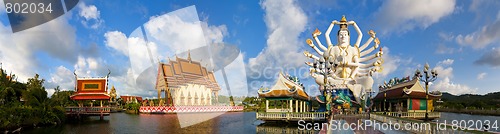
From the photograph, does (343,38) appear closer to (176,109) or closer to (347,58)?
(347,58)

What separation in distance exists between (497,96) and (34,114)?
93050mm

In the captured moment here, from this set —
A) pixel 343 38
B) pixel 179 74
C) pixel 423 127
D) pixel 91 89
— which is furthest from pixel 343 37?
pixel 179 74

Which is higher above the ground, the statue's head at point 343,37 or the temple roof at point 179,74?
the statue's head at point 343,37

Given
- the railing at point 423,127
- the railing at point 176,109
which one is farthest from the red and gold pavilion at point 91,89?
the railing at point 423,127

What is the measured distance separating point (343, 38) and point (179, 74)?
94.1 feet

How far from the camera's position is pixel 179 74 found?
174 ft

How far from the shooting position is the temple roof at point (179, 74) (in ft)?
171

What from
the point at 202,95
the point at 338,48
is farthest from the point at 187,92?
the point at 338,48

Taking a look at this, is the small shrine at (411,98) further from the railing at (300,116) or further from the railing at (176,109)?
the railing at (176,109)

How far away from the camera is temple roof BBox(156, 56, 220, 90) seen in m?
52.1

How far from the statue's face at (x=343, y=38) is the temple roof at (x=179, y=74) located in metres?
27.3

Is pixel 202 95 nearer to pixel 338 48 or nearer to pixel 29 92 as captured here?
pixel 338 48

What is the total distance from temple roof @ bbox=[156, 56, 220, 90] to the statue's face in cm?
2734

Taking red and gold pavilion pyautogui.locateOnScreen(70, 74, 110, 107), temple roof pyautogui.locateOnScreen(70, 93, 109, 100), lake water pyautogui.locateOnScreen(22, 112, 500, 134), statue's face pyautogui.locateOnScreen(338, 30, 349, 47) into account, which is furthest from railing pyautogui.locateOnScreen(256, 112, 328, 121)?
red and gold pavilion pyautogui.locateOnScreen(70, 74, 110, 107)
